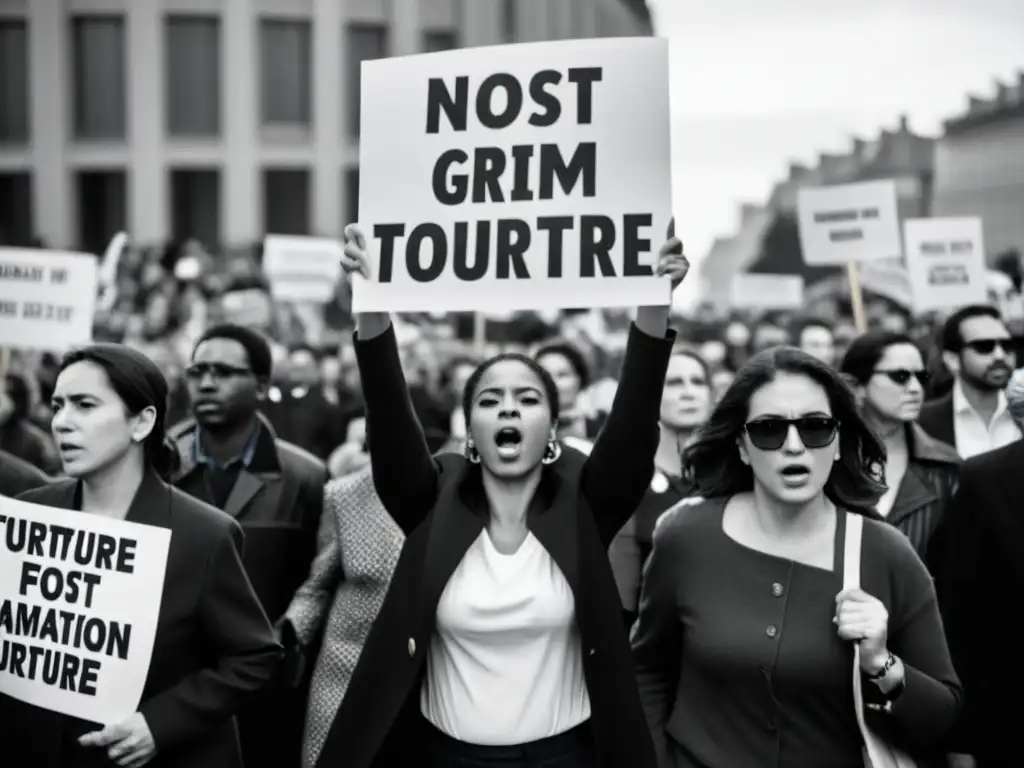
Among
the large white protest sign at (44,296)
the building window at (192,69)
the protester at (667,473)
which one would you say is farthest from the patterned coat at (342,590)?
the building window at (192,69)

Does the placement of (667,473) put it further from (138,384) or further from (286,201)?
(286,201)

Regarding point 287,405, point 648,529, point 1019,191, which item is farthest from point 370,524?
point 1019,191

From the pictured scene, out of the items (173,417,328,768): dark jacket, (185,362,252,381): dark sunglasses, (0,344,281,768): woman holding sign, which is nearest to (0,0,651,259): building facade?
(185,362,252,381): dark sunglasses

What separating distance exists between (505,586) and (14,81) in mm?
42432

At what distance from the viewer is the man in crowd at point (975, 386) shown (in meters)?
7.11

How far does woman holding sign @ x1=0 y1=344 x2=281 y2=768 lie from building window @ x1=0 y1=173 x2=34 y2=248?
136 ft

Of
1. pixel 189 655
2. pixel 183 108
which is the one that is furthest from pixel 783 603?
pixel 183 108

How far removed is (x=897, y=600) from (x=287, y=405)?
6.35 metres

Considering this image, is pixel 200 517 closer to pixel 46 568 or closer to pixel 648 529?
pixel 46 568

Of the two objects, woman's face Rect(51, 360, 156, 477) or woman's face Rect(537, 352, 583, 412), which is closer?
woman's face Rect(51, 360, 156, 477)

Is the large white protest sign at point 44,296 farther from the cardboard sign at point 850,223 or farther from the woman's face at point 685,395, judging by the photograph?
the cardboard sign at point 850,223

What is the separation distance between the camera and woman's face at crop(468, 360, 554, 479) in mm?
4090

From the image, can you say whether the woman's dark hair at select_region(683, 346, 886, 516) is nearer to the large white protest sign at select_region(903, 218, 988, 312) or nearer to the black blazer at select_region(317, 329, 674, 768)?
the black blazer at select_region(317, 329, 674, 768)

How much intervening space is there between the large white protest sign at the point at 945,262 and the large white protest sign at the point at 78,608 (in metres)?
8.48
